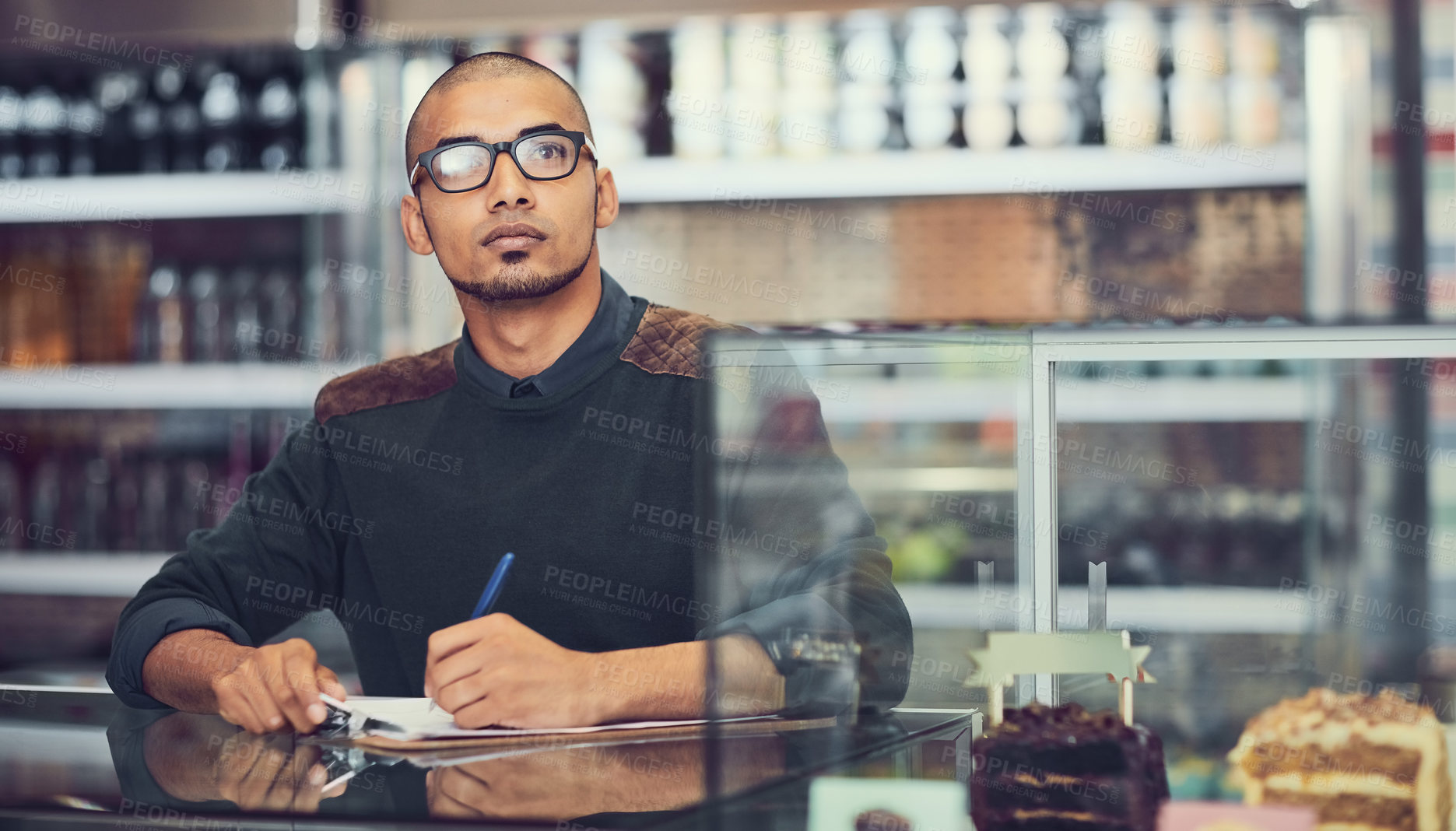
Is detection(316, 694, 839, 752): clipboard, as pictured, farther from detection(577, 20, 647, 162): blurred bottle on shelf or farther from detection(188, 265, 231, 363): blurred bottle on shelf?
detection(188, 265, 231, 363): blurred bottle on shelf

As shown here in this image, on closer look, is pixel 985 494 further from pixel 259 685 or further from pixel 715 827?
Answer: pixel 259 685

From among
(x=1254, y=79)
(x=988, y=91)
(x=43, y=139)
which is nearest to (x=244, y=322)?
(x=43, y=139)

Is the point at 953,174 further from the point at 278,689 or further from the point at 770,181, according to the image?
the point at 278,689

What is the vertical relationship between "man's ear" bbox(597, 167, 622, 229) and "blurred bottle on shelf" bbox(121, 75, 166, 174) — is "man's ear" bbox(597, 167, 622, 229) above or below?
below

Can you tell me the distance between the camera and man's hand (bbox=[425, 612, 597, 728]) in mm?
1020

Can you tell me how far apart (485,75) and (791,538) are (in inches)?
33.8

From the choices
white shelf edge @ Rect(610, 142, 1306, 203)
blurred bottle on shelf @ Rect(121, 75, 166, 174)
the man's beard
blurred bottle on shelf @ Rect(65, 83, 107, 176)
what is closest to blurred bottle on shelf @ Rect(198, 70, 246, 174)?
blurred bottle on shelf @ Rect(121, 75, 166, 174)

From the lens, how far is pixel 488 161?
4.71 feet

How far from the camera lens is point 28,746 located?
3.47 ft

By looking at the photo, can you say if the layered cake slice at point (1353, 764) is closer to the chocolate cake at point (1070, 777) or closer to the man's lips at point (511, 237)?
the chocolate cake at point (1070, 777)

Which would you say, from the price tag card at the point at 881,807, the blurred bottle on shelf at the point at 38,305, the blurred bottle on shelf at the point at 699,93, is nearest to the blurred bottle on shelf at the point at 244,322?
the blurred bottle on shelf at the point at 38,305

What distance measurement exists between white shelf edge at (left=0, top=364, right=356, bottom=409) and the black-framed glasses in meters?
1.26

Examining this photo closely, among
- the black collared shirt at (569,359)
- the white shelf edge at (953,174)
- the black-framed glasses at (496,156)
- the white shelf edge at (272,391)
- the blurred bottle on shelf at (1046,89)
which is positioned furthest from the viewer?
the blurred bottle on shelf at (1046,89)

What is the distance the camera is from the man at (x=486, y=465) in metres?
1.44
